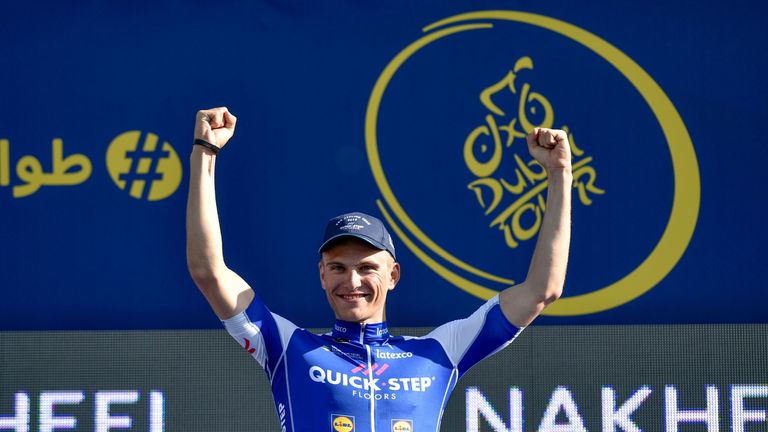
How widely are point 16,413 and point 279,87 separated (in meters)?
1.41

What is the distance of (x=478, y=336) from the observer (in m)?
2.88

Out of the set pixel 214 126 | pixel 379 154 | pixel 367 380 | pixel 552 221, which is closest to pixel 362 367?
pixel 367 380

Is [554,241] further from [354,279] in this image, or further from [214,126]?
[214,126]

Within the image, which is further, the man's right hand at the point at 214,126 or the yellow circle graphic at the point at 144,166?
the yellow circle graphic at the point at 144,166

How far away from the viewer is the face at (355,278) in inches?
110

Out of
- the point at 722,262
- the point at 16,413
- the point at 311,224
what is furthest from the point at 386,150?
the point at 16,413

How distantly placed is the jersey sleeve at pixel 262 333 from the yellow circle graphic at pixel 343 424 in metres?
0.21

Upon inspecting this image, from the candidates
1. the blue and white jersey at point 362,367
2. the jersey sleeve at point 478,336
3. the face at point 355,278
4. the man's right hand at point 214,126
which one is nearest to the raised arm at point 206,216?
the man's right hand at point 214,126

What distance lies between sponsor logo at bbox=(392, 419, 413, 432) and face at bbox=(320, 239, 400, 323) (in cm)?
26

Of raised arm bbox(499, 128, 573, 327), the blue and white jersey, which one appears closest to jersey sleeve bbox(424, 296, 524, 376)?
the blue and white jersey

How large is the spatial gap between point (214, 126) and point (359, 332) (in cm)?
61

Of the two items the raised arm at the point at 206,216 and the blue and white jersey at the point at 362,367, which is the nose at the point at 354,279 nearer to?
the blue and white jersey at the point at 362,367

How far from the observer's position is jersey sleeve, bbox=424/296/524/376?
2857mm

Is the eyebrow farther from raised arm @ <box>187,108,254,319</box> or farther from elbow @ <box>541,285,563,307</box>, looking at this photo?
elbow @ <box>541,285,563,307</box>
